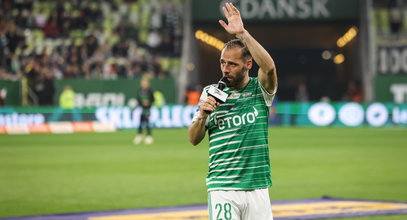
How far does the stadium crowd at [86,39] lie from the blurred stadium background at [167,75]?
0.20ft

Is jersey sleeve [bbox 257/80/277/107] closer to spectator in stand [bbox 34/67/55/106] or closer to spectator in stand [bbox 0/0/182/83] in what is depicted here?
spectator in stand [bbox 34/67/55/106]

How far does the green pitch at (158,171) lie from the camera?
1387cm

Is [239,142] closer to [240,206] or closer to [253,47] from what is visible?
[240,206]

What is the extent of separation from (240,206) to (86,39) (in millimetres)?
33846

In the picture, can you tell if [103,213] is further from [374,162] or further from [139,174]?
[374,162]

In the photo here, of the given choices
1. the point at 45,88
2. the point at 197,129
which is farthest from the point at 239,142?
the point at 45,88

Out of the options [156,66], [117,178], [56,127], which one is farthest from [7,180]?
[156,66]

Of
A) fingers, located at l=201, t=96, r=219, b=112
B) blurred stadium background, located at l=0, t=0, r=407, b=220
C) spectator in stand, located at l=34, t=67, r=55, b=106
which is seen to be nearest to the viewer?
fingers, located at l=201, t=96, r=219, b=112

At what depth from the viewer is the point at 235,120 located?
6348 millimetres

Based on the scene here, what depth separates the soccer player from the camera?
624 centimetres

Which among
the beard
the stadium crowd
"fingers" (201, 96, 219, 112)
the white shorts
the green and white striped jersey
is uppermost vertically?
the stadium crowd

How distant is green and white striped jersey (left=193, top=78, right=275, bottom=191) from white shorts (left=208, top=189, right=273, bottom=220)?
0.17ft

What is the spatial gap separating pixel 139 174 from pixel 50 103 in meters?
19.5

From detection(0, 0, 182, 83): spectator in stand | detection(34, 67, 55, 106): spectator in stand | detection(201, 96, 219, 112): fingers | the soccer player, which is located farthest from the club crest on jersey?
detection(0, 0, 182, 83): spectator in stand
